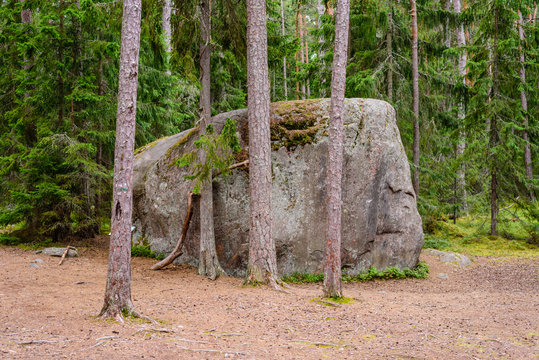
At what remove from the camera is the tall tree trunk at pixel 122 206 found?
18.2 feet

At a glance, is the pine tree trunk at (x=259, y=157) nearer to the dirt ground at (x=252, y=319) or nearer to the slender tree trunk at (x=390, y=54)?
the dirt ground at (x=252, y=319)

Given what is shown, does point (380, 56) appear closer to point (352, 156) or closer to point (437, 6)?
point (437, 6)

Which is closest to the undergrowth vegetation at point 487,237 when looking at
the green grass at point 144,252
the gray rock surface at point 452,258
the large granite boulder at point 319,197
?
the gray rock surface at point 452,258

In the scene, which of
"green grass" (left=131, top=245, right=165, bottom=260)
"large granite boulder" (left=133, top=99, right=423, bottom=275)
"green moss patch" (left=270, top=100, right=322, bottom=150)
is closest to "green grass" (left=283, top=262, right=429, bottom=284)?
"large granite boulder" (left=133, top=99, right=423, bottom=275)

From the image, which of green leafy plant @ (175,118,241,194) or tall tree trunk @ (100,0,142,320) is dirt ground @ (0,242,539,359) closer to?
tall tree trunk @ (100,0,142,320)

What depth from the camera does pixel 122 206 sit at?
5574mm

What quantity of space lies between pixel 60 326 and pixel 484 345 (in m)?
5.60

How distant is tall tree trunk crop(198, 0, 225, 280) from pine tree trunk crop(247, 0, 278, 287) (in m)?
1.54

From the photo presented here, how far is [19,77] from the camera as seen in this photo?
11.5 m

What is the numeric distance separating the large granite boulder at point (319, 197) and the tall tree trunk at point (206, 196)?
0.67m

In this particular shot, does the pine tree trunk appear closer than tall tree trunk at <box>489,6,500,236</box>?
Yes

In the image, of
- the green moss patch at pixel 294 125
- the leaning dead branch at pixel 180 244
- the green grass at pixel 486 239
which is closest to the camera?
the leaning dead branch at pixel 180 244

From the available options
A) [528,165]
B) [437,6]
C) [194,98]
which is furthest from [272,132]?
[528,165]

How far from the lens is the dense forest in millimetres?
10922
